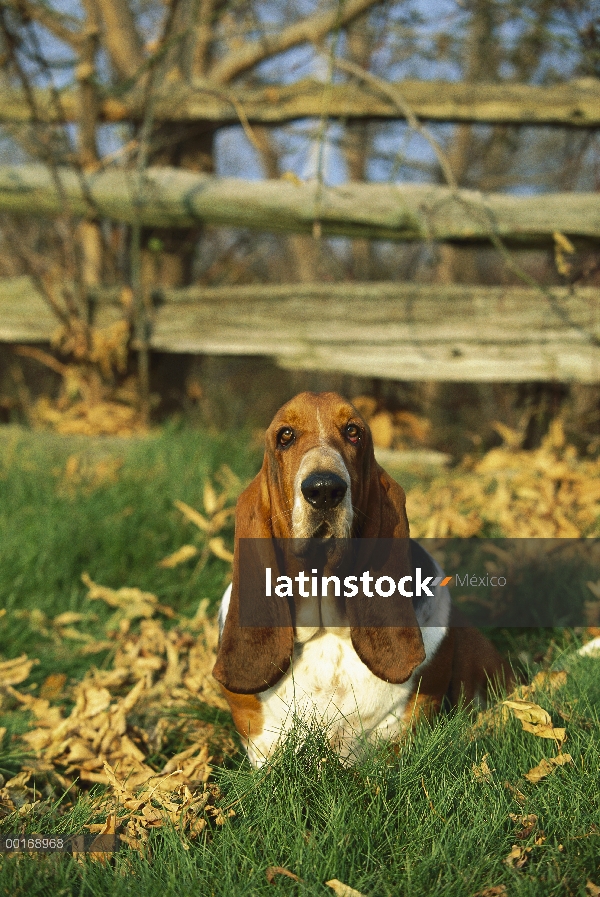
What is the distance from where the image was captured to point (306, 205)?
5.00 metres

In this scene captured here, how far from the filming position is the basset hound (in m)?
2.37

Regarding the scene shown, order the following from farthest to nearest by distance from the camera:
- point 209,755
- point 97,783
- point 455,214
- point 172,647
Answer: point 455,214
point 172,647
point 209,755
point 97,783

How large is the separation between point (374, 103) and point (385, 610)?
409 centimetres

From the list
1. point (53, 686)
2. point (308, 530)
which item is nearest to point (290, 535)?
point (308, 530)

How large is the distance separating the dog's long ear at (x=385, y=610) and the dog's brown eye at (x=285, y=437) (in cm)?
24

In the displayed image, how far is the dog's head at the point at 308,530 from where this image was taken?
235 cm

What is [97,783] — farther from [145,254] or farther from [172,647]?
[145,254]

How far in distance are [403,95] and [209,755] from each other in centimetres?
438

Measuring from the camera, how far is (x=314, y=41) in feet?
18.8

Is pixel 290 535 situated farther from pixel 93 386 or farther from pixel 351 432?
pixel 93 386

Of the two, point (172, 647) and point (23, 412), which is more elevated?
point (23, 412)

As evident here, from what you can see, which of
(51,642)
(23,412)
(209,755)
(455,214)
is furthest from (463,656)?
(23,412)

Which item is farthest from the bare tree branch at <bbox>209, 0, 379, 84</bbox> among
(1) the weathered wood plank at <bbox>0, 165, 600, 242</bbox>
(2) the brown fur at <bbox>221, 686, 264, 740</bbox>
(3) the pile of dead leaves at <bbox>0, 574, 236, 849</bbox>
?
(2) the brown fur at <bbox>221, 686, 264, 740</bbox>
